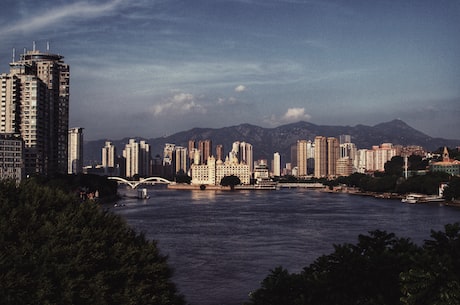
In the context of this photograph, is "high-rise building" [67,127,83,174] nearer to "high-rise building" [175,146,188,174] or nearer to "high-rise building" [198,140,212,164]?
"high-rise building" [175,146,188,174]

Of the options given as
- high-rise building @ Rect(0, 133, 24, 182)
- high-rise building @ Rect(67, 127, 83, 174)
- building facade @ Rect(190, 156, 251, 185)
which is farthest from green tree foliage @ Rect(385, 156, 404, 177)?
high-rise building @ Rect(0, 133, 24, 182)

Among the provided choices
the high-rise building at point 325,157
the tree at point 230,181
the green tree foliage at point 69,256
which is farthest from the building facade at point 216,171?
the green tree foliage at point 69,256

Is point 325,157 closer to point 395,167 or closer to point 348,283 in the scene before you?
point 395,167

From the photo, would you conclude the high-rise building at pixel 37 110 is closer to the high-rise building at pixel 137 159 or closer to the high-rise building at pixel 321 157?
the high-rise building at pixel 137 159

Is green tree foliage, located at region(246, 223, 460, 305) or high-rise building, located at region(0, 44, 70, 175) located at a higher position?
high-rise building, located at region(0, 44, 70, 175)

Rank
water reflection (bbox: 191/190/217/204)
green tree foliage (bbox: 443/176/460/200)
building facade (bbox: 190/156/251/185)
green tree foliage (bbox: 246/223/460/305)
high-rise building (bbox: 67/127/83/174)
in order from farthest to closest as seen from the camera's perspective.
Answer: building facade (bbox: 190/156/251/185), high-rise building (bbox: 67/127/83/174), water reflection (bbox: 191/190/217/204), green tree foliage (bbox: 443/176/460/200), green tree foliage (bbox: 246/223/460/305)

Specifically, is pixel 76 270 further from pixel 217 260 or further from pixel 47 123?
pixel 47 123

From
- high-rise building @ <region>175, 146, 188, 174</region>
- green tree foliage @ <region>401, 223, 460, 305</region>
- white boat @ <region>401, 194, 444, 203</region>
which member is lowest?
white boat @ <region>401, 194, 444, 203</region>
